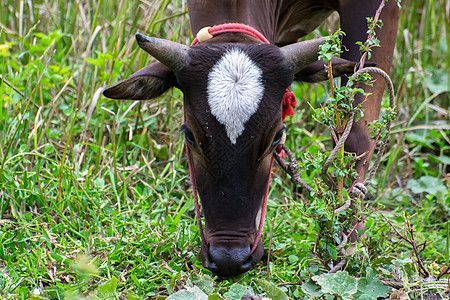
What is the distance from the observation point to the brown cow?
275 centimetres

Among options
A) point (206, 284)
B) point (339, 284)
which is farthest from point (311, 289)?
point (206, 284)

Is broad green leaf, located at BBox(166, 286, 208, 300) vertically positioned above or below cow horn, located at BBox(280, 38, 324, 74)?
below

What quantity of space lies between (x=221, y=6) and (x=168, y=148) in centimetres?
138

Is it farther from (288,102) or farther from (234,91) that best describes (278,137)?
(234,91)

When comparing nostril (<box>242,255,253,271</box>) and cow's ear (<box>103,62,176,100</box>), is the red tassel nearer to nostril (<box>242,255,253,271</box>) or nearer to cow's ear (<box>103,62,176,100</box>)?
cow's ear (<box>103,62,176,100</box>)

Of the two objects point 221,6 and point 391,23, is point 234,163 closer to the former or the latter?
point 221,6

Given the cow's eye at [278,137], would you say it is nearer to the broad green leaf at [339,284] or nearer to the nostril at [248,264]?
the nostril at [248,264]

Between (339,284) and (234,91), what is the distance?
0.97 meters

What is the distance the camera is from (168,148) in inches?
175

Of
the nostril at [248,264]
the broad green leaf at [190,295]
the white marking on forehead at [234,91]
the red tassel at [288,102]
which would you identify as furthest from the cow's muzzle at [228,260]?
the red tassel at [288,102]

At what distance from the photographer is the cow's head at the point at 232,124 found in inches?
108

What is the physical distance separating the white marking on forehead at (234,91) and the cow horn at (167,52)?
168 mm

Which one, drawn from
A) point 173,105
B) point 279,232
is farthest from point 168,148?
point 279,232

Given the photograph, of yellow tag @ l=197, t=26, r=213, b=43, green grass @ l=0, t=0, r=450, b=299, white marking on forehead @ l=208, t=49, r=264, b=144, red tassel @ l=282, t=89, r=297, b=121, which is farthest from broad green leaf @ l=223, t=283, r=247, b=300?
yellow tag @ l=197, t=26, r=213, b=43
